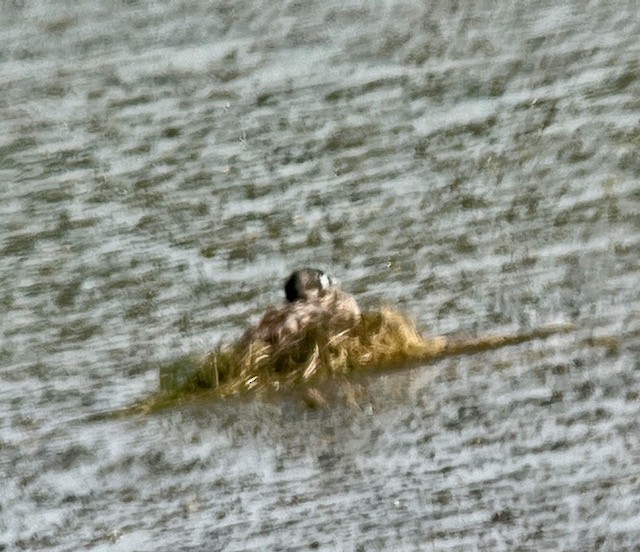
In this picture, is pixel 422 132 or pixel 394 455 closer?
pixel 394 455

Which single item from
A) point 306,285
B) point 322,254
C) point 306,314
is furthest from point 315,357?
point 322,254

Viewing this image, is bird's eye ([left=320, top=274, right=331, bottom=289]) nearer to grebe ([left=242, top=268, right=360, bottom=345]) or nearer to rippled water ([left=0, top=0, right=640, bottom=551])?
grebe ([left=242, top=268, right=360, bottom=345])

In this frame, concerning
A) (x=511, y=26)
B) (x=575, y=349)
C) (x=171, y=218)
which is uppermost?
(x=511, y=26)

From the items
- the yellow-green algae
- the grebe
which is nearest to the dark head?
the grebe

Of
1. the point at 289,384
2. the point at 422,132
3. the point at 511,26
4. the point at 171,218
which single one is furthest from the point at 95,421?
the point at 511,26


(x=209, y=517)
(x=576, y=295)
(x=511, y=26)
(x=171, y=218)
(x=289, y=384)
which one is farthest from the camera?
(x=511, y=26)

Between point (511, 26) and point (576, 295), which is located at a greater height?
point (511, 26)

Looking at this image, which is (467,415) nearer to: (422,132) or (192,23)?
(422,132)

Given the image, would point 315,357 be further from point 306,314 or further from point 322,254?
point 322,254

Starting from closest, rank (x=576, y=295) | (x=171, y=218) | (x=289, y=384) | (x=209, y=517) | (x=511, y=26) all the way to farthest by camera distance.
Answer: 1. (x=209, y=517)
2. (x=289, y=384)
3. (x=576, y=295)
4. (x=171, y=218)
5. (x=511, y=26)
